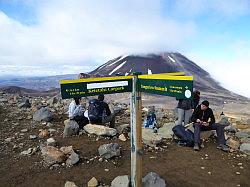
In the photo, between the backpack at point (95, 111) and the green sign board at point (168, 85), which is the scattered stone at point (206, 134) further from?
the green sign board at point (168, 85)

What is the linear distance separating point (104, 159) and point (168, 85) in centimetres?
425

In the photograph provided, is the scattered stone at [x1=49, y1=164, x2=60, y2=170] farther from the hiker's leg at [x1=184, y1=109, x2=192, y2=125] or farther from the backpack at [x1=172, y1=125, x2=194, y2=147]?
the hiker's leg at [x1=184, y1=109, x2=192, y2=125]

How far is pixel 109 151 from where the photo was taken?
9555mm

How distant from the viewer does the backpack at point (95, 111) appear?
1198 centimetres

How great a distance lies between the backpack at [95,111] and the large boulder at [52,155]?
2754 mm

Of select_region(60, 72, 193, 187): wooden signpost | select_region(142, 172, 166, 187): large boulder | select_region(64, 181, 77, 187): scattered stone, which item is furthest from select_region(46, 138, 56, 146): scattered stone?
select_region(60, 72, 193, 187): wooden signpost

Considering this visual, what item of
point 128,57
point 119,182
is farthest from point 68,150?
point 128,57

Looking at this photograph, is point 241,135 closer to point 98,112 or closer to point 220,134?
point 220,134

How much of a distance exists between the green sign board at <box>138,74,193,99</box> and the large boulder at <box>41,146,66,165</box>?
385 cm

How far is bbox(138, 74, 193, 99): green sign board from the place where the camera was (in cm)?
566

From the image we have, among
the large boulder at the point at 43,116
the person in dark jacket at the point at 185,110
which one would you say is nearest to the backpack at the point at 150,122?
the person in dark jacket at the point at 185,110

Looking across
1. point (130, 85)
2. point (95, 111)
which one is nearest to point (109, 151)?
point (95, 111)

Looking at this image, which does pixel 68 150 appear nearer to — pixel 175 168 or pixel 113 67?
pixel 175 168

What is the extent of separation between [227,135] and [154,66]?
94.1m
